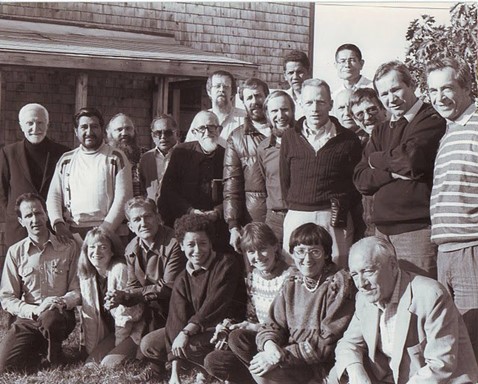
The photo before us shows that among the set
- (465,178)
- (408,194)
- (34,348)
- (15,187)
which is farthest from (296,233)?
(15,187)

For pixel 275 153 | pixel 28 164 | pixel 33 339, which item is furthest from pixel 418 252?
pixel 28 164

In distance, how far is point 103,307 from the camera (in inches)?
173

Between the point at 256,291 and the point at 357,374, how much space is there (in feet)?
2.84

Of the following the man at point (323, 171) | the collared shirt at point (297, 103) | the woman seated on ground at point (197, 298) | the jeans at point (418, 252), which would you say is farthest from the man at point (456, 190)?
the collared shirt at point (297, 103)

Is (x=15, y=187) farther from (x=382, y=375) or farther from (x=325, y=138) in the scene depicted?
(x=382, y=375)

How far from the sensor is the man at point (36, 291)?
169 inches

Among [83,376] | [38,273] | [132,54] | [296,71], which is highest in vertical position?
[132,54]

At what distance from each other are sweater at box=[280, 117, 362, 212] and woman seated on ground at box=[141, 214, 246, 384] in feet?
1.66

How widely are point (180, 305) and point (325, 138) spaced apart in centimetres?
113

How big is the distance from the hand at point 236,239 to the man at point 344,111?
0.81m

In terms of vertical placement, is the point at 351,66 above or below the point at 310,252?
above

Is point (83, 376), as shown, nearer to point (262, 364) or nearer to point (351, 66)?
point (262, 364)

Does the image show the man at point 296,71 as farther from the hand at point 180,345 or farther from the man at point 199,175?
the hand at point 180,345

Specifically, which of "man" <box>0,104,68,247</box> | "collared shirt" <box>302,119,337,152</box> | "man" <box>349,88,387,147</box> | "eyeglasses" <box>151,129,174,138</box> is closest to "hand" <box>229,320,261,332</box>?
"collared shirt" <box>302,119,337,152</box>
